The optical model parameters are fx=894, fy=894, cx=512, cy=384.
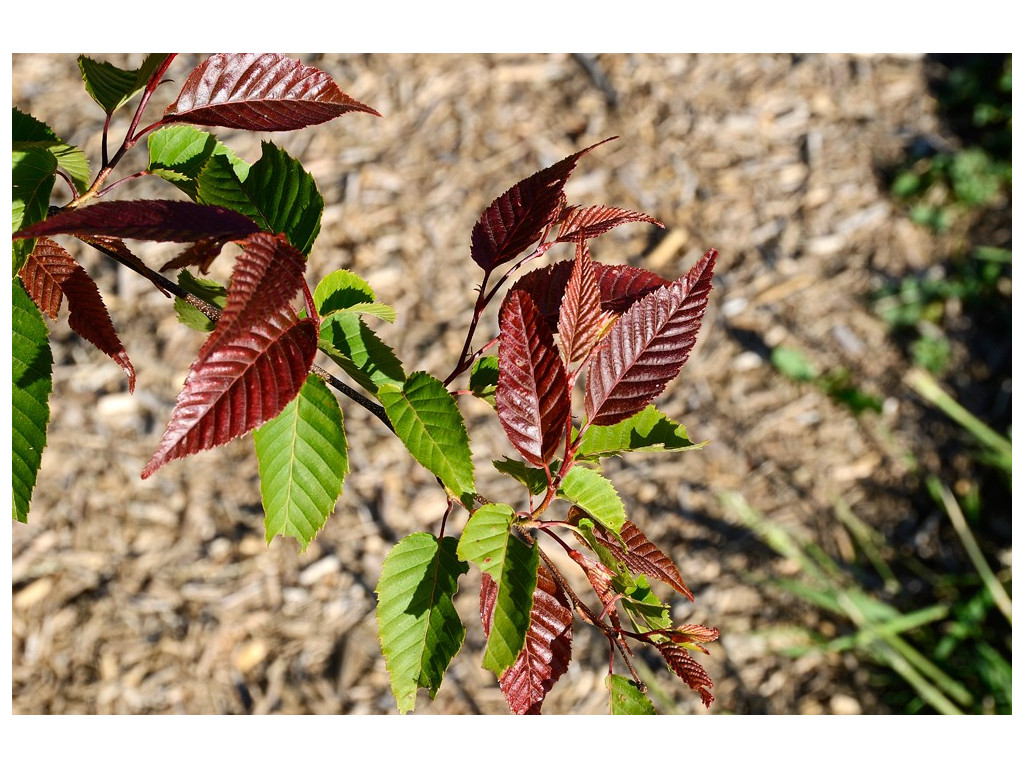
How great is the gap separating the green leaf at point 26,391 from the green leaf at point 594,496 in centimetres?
50

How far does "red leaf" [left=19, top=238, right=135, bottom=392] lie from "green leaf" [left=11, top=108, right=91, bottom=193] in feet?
0.32

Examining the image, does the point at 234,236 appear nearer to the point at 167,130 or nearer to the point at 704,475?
the point at 167,130

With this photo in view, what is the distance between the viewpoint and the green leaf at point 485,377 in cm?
86

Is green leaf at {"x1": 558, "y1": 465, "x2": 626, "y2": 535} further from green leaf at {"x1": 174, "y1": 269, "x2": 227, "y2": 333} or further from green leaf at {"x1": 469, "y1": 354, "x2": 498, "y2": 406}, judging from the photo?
green leaf at {"x1": 174, "y1": 269, "x2": 227, "y2": 333}

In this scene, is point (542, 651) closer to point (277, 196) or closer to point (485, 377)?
point (485, 377)

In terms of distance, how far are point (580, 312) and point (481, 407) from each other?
2.06 metres

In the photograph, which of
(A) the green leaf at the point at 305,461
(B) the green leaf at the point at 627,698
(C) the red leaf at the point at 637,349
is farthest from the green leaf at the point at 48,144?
(B) the green leaf at the point at 627,698

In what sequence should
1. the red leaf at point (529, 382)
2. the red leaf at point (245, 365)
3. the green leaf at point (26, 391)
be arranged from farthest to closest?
1. the green leaf at point (26, 391)
2. the red leaf at point (529, 382)
3. the red leaf at point (245, 365)

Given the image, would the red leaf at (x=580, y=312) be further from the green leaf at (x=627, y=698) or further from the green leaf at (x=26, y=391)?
the green leaf at (x=26, y=391)

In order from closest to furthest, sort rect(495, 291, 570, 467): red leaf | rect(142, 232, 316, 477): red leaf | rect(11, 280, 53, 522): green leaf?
rect(142, 232, 316, 477): red leaf, rect(495, 291, 570, 467): red leaf, rect(11, 280, 53, 522): green leaf

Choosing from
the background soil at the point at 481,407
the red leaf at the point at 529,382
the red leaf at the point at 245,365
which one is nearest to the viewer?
the red leaf at the point at 245,365

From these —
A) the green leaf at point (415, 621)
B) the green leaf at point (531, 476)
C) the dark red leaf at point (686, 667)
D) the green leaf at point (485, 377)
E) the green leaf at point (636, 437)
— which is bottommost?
the dark red leaf at point (686, 667)

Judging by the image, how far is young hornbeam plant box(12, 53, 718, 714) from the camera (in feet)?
2.44

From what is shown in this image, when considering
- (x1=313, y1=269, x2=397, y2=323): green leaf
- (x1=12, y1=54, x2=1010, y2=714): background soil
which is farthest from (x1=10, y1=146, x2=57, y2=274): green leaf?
(x1=12, y1=54, x2=1010, y2=714): background soil
